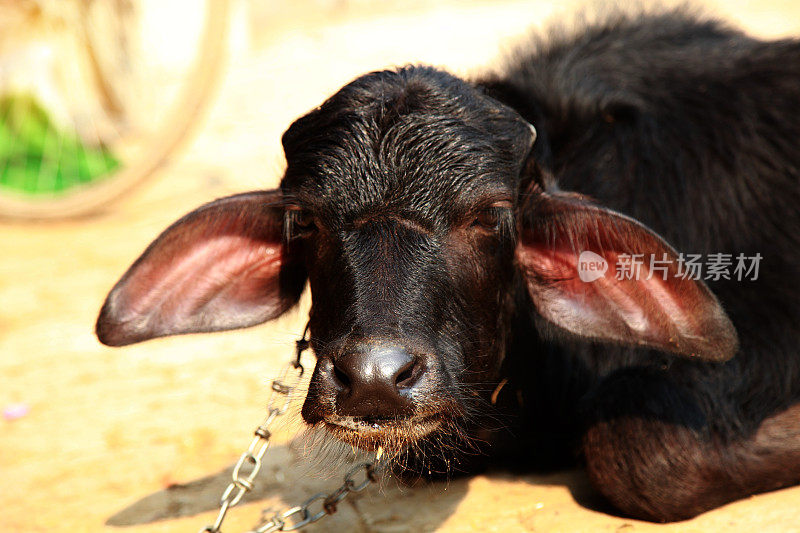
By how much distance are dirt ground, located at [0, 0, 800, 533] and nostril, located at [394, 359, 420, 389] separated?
0.51 meters

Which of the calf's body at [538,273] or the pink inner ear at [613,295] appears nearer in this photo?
the calf's body at [538,273]

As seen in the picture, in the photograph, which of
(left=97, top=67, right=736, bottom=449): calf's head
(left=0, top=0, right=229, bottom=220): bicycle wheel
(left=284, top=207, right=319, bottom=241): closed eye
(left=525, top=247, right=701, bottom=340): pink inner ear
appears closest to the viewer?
(left=97, top=67, right=736, bottom=449): calf's head

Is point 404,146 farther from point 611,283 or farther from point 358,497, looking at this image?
Result: point 358,497

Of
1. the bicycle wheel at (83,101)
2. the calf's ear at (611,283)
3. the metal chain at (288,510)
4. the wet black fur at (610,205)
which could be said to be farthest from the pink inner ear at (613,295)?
the bicycle wheel at (83,101)

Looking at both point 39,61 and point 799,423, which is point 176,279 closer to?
point 799,423

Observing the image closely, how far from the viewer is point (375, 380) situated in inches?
76.0

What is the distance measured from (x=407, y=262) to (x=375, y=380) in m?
0.39

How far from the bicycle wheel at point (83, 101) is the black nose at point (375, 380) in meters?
4.12

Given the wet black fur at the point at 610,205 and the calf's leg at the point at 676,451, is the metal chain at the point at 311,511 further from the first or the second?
the calf's leg at the point at 676,451

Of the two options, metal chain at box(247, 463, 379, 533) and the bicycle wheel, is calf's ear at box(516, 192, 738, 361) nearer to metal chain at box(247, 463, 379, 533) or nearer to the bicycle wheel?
metal chain at box(247, 463, 379, 533)

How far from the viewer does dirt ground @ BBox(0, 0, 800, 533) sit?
263 cm

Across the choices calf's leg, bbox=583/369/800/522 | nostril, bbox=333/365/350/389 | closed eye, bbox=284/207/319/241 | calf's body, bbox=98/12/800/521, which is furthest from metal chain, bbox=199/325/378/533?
calf's leg, bbox=583/369/800/522

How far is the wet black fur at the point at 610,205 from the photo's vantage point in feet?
7.56

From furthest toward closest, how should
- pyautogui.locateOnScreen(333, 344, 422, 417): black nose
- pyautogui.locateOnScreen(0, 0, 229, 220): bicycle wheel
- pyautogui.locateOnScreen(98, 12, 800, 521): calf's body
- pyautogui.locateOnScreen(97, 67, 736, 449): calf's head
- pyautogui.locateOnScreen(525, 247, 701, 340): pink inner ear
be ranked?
pyautogui.locateOnScreen(0, 0, 229, 220): bicycle wheel → pyautogui.locateOnScreen(525, 247, 701, 340): pink inner ear → pyautogui.locateOnScreen(98, 12, 800, 521): calf's body → pyautogui.locateOnScreen(97, 67, 736, 449): calf's head → pyautogui.locateOnScreen(333, 344, 422, 417): black nose
